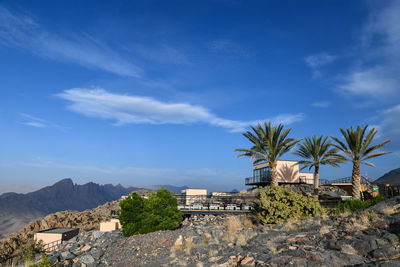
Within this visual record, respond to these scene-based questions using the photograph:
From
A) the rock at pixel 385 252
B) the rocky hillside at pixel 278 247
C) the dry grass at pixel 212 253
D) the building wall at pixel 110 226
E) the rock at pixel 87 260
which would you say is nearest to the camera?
the rock at pixel 385 252

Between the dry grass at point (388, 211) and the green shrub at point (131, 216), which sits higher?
the dry grass at point (388, 211)

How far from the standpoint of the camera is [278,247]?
1022 cm

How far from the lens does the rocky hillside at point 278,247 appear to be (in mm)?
8578

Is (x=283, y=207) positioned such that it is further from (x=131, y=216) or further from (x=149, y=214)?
(x=131, y=216)

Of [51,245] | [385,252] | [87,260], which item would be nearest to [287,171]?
[51,245]

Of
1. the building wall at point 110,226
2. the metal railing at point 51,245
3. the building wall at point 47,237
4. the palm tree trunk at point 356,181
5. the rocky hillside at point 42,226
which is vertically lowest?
the rocky hillside at point 42,226

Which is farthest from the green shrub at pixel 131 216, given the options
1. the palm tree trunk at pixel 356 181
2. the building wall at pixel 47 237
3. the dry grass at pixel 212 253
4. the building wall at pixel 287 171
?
the building wall at pixel 287 171

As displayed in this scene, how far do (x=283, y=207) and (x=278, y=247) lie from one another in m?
7.03

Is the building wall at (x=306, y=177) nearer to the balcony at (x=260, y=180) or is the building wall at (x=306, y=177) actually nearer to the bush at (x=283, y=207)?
the balcony at (x=260, y=180)

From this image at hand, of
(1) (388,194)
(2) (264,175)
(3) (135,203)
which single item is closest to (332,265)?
(3) (135,203)

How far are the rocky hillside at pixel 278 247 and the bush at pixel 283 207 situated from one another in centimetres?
164

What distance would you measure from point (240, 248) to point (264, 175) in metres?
39.6

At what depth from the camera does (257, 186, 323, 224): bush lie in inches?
661

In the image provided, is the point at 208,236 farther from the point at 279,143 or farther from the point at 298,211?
the point at 279,143
